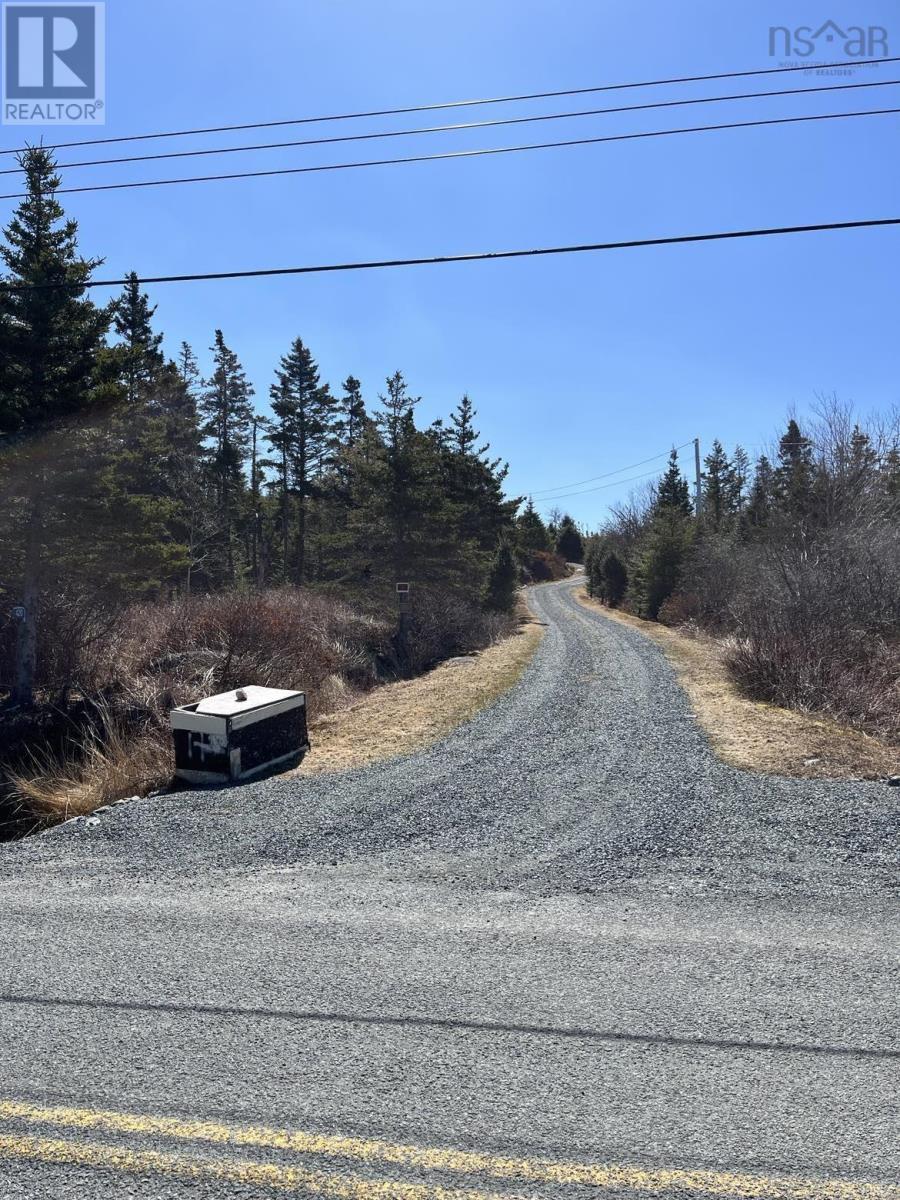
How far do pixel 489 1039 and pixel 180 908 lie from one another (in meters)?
2.54

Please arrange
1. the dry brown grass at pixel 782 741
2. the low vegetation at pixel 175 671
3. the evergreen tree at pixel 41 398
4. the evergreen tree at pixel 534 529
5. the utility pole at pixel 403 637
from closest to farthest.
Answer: the dry brown grass at pixel 782 741 → the low vegetation at pixel 175 671 → the evergreen tree at pixel 41 398 → the utility pole at pixel 403 637 → the evergreen tree at pixel 534 529

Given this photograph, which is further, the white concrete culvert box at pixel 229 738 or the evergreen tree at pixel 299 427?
the evergreen tree at pixel 299 427

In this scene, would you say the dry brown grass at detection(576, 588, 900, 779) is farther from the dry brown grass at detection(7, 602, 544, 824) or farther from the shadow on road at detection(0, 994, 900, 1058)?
the shadow on road at detection(0, 994, 900, 1058)

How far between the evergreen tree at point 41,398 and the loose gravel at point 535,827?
9.94 meters

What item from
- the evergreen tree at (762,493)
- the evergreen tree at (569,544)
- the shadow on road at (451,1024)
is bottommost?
the shadow on road at (451,1024)

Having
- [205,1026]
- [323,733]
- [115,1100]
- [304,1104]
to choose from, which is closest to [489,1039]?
[304,1104]

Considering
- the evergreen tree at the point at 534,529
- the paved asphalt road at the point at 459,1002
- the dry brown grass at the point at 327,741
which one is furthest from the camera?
the evergreen tree at the point at 534,529

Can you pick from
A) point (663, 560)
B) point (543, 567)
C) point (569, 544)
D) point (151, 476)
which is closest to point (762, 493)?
point (663, 560)

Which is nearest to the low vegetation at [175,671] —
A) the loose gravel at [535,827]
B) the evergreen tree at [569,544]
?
the loose gravel at [535,827]

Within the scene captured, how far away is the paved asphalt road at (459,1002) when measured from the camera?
2.59 meters

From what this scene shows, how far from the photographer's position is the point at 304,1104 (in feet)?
9.44

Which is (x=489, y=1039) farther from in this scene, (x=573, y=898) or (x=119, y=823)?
(x=119, y=823)

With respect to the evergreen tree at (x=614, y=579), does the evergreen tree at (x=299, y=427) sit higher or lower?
higher

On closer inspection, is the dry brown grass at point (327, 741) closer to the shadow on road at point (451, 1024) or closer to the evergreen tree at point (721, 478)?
the shadow on road at point (451, 1024)
